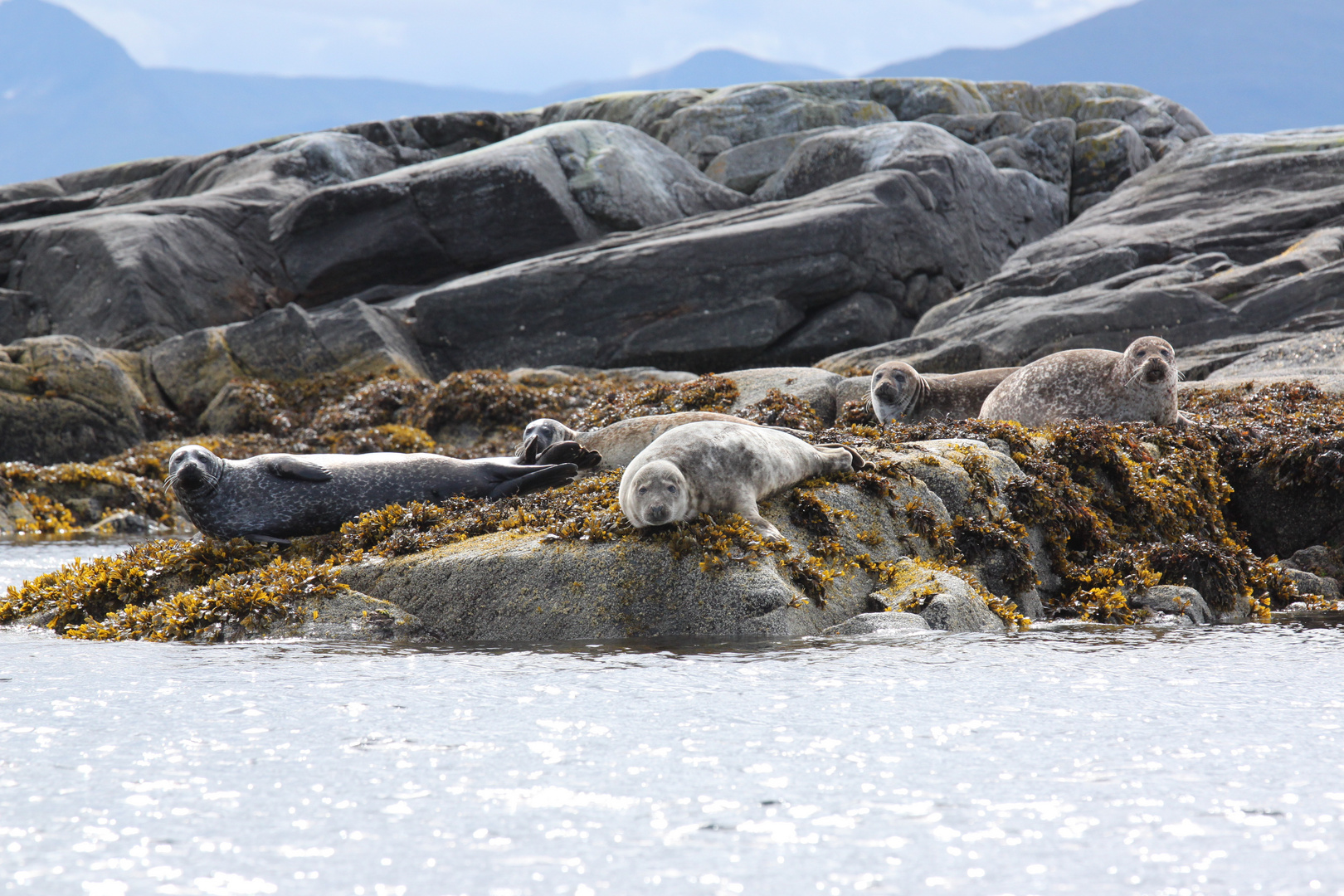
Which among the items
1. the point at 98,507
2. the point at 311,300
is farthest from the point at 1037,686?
the point at 311,300

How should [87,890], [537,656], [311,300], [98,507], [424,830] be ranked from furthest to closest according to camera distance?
[311,300] → [98,507] → [537,656] → [424,830] → [87,890]

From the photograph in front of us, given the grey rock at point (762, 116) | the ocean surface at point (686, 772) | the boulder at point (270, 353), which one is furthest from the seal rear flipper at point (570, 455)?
the grey rock at point (762, 116)

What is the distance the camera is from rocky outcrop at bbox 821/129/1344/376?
1441 centimetres

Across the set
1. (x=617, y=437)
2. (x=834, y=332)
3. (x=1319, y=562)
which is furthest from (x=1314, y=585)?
(x=834, y=332)

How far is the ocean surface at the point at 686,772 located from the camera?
2.49 m

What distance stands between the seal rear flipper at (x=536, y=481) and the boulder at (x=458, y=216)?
15139 mm

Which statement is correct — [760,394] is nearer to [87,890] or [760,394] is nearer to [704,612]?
[704,612]

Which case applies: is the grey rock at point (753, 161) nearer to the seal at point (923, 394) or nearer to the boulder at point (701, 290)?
the boulder at point (701, 290)

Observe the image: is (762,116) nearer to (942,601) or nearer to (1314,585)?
(1314,585)

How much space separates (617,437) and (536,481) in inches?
45.1

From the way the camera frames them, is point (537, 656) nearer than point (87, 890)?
No

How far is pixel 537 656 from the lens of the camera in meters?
4.71

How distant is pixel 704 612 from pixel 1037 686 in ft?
5.06

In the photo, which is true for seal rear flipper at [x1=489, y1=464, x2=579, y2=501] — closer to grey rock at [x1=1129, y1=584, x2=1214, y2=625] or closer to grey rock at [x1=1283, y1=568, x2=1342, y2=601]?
grey rock at [x1=1129, y1=584, x2=1214, y2=625]
